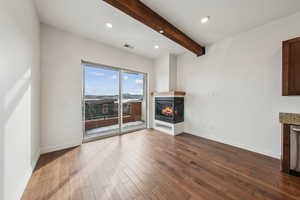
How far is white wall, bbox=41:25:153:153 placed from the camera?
8.41 feet

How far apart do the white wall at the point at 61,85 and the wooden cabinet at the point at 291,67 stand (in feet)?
13.6

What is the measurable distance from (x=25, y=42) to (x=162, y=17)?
2.25 meters

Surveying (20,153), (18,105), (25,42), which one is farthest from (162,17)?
(20,153)

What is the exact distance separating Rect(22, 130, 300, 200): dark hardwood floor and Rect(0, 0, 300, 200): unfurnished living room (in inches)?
0.7

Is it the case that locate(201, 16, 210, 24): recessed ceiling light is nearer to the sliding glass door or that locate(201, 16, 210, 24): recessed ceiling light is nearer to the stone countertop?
the stone countertop

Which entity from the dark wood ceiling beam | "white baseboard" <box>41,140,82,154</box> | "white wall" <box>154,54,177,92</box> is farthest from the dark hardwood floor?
the dark wood ceiling beam

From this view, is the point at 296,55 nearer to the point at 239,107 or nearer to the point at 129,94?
the point at 239,107

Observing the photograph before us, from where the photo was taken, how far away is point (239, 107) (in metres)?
2.87

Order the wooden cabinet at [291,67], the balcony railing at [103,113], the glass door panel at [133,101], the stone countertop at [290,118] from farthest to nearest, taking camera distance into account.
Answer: the glass door panel at [133,101] → the balcony railing at [103,113] → the wooden cabinet at [291,67] → the stone countertop at [290,118]

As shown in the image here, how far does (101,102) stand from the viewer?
143 inches

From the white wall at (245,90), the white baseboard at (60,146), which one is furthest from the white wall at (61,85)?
the white wall at (245,90)

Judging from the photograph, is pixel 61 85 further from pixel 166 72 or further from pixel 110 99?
pixel 166 72

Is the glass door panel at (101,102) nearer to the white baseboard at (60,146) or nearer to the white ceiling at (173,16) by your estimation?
the white baseboard at (60,146)

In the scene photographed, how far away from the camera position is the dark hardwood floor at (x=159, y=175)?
1.48m
